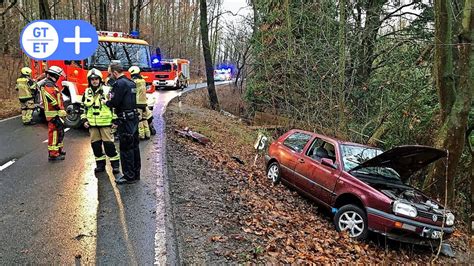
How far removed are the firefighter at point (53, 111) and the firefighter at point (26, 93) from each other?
4.50 meters

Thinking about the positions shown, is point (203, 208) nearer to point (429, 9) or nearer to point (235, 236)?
point (235, 236)

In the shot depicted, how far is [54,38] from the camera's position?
739cm

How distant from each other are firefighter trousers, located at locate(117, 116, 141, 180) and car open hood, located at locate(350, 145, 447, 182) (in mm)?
4129

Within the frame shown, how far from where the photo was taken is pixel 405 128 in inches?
475

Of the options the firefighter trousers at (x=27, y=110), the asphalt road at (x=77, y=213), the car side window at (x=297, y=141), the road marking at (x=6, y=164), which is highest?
the firefighter trousers at (x=27, y=110)

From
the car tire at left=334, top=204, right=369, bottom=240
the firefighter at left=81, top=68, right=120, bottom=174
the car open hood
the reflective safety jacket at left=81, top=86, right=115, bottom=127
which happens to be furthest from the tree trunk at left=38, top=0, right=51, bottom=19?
the car tire at left=334, top=204, right=369, bottom=240

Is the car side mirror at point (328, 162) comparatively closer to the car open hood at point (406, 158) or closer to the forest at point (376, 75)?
the car open hood at point (406, 158)

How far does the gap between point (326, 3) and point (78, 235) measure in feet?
44.6

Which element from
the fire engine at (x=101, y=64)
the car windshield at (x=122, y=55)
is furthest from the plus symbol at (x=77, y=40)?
the car windshield at (x=122, y=55)

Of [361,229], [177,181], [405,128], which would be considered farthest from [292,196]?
[405,128]

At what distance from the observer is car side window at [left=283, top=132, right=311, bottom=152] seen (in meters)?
9.52

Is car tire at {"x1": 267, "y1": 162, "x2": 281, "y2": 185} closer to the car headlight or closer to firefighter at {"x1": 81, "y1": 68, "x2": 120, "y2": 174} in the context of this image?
the car headlight

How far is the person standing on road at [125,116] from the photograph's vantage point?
256 inches

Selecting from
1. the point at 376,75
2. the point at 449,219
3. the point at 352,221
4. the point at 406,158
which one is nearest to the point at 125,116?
the point at 352,221
